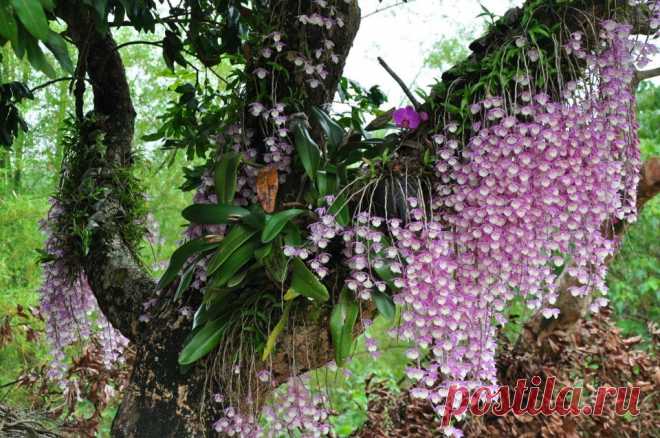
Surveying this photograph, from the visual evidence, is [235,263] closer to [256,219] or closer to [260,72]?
[256,219]

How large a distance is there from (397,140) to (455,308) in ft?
1.28

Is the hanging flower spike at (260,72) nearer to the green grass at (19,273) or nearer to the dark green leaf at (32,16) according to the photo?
the dark green leaf at (32,16)

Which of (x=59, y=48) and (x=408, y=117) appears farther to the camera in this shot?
(x=408, y=117)

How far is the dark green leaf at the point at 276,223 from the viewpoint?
4.27 ft

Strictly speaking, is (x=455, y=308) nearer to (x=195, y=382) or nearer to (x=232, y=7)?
(x=195, y=382)

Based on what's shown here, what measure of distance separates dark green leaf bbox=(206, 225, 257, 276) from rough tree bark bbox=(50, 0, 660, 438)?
0.22 meters

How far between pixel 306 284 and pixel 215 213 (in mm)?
262

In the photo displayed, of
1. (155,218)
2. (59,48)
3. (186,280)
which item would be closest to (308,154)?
(186,280)

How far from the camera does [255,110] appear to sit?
1.47 meters

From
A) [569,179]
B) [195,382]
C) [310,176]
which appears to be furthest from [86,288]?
[569,179]

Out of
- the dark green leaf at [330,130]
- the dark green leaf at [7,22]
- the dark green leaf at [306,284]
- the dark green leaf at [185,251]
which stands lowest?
the dark green leaf at [306,284]

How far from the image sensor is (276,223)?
1.32 m

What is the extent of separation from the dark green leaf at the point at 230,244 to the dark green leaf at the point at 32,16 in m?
0.55

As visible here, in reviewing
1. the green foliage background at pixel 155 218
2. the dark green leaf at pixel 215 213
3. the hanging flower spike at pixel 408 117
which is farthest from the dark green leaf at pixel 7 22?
the green foliage background at pixel 155 218
